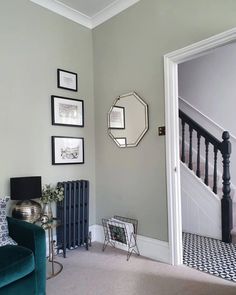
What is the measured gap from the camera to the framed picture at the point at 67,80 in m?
3.15

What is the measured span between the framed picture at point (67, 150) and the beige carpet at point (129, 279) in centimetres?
114

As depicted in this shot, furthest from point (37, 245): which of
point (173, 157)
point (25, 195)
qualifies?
point (173, 157)

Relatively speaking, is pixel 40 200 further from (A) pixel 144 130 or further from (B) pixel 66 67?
(B) pixel 66 67

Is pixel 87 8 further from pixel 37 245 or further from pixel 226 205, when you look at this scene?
pixel 226 205

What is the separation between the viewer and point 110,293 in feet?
6.77

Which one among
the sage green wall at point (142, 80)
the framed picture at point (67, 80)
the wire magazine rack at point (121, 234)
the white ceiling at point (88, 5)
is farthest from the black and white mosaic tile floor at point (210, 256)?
the white ceiling at point (88, 5)

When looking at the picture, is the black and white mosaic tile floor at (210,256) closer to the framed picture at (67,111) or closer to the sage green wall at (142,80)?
the sage green wall at (142,80)

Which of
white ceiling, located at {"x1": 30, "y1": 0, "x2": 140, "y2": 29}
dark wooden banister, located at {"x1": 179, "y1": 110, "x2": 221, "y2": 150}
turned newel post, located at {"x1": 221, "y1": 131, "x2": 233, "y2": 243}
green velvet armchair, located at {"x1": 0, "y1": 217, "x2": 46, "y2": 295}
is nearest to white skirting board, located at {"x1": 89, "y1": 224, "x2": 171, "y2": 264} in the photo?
turned newel post, located at {"x1": 221, "y1": 131, "x2": 233, "y2": 243}

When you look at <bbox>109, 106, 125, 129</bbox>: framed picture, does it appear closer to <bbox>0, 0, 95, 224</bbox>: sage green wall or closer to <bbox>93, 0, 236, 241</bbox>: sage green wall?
<bbox>93, 0, 236, 241</bbox>: sage green wall

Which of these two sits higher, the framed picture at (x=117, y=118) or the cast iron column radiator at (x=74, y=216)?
the framed picture at (x=117, y=118)

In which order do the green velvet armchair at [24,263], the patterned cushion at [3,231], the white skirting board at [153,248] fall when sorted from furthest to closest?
the white skirting board at [153,248], the patterned cushion at [3,231], the green velvet armchair at [24,263]

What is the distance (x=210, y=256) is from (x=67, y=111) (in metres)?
2.40

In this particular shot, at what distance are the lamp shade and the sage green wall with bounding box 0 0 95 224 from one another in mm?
265

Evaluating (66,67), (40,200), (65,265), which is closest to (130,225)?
(65,265)
